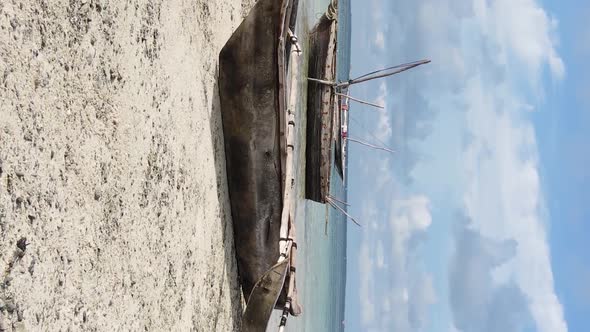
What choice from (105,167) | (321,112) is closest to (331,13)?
(321,112)

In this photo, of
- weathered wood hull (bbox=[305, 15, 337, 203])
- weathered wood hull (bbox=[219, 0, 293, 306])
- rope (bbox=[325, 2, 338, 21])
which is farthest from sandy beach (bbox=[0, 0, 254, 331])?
rope (bbox=[325, 2, 338, 21])

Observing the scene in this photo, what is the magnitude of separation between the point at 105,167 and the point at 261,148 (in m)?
2.37

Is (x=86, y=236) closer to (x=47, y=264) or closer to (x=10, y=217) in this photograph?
(x=47, y=264)

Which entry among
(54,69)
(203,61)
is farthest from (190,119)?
(54,69)

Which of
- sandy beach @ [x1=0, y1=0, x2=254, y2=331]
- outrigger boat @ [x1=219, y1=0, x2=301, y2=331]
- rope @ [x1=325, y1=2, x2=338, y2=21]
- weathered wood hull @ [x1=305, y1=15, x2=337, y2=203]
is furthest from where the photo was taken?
rope @ [x1=325, y1=2, x2=338, y2=21]

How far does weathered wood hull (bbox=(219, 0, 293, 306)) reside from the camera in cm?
480

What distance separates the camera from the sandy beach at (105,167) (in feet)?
6.70

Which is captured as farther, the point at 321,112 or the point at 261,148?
the point at 321,112

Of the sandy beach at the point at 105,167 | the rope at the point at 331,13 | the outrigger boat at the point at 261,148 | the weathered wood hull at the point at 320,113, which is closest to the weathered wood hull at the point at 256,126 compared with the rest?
the outrigger boat at the point at 261,148

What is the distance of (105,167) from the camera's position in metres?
2.70

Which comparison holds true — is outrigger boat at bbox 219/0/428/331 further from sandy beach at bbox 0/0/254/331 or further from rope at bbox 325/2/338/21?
rope at bbox 325/2/338/21

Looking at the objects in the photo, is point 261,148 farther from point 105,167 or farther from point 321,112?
point 321,112

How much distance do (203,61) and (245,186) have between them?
1212mm

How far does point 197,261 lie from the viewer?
4273 millimetres
